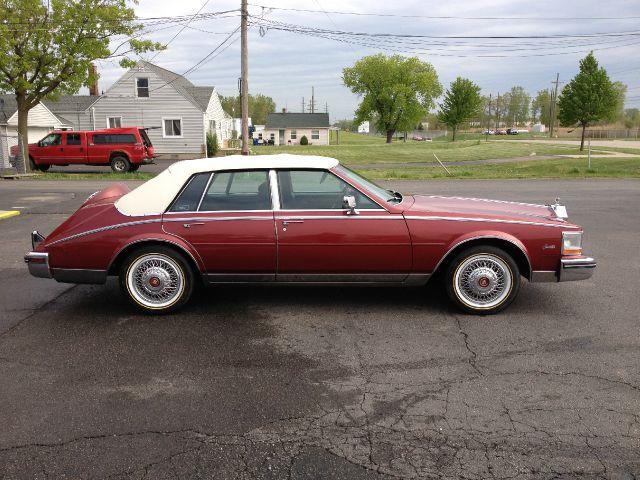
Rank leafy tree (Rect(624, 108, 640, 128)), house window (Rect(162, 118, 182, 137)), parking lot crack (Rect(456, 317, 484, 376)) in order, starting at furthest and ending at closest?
leafy tree (Rect(624, 108, 640, 128)) → house window (Rect(162, 118, 182, 137)) → parking lot crack (Rect(456, 317, 484, 376))

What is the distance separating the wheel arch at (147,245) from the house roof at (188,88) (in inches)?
1370

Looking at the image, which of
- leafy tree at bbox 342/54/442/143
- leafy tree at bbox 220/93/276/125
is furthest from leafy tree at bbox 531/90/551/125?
leafy tree at bbox 220/93/276/125

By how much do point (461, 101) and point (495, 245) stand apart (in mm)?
70499

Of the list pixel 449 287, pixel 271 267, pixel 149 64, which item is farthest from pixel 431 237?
pixel 149 64

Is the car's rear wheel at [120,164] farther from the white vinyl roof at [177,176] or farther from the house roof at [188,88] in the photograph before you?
the white vinyl roof at [177,176]

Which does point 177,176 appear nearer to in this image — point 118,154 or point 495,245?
point 495,245

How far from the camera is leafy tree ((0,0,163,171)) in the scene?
23.9 metres

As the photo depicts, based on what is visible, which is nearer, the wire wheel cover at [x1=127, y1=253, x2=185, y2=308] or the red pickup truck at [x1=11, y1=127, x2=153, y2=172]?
the wire wheel cover at [x1=127, y1=253, x2=185, y2=308]

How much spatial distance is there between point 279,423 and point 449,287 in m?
2.51

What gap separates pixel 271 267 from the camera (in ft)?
17.3

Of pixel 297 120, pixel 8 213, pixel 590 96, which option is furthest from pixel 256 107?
pixel 8 213

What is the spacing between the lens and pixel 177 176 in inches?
216

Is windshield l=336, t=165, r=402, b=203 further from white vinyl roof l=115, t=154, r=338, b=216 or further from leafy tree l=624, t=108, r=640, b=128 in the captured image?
leafy tree l=624, t=108, r=640, b=128

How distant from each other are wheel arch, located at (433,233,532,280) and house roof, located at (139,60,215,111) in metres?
35.6
